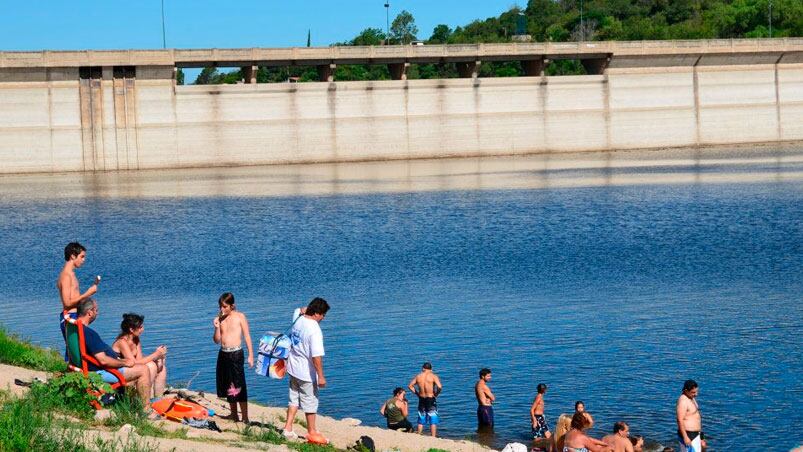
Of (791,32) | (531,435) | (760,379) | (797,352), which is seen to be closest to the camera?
(531,435)

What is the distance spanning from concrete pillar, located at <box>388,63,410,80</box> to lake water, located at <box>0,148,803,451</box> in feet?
66.1

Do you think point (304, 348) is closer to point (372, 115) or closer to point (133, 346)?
point (133, 346)

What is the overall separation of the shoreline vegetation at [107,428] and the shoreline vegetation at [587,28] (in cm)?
8535

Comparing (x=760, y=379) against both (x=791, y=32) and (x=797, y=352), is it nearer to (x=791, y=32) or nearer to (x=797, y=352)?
(x=797, y=352)

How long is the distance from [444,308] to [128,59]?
56.8 meters

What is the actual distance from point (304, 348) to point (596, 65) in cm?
8119

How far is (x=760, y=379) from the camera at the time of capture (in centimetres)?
2220

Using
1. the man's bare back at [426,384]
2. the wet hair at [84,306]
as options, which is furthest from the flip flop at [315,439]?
the man's bare back at [426,384]

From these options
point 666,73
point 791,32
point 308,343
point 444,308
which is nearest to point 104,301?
point 444,308

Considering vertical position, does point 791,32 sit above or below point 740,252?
above

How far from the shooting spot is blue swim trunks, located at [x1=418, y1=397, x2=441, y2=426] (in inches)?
785

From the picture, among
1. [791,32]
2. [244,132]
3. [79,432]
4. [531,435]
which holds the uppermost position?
[791,32]

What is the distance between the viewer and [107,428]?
47.4 feet

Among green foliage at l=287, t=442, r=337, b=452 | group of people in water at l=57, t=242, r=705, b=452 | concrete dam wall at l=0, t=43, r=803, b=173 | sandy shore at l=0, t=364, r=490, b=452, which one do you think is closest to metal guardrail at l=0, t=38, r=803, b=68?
concrete dam wall at l=0, t=43, r=803, b=173
